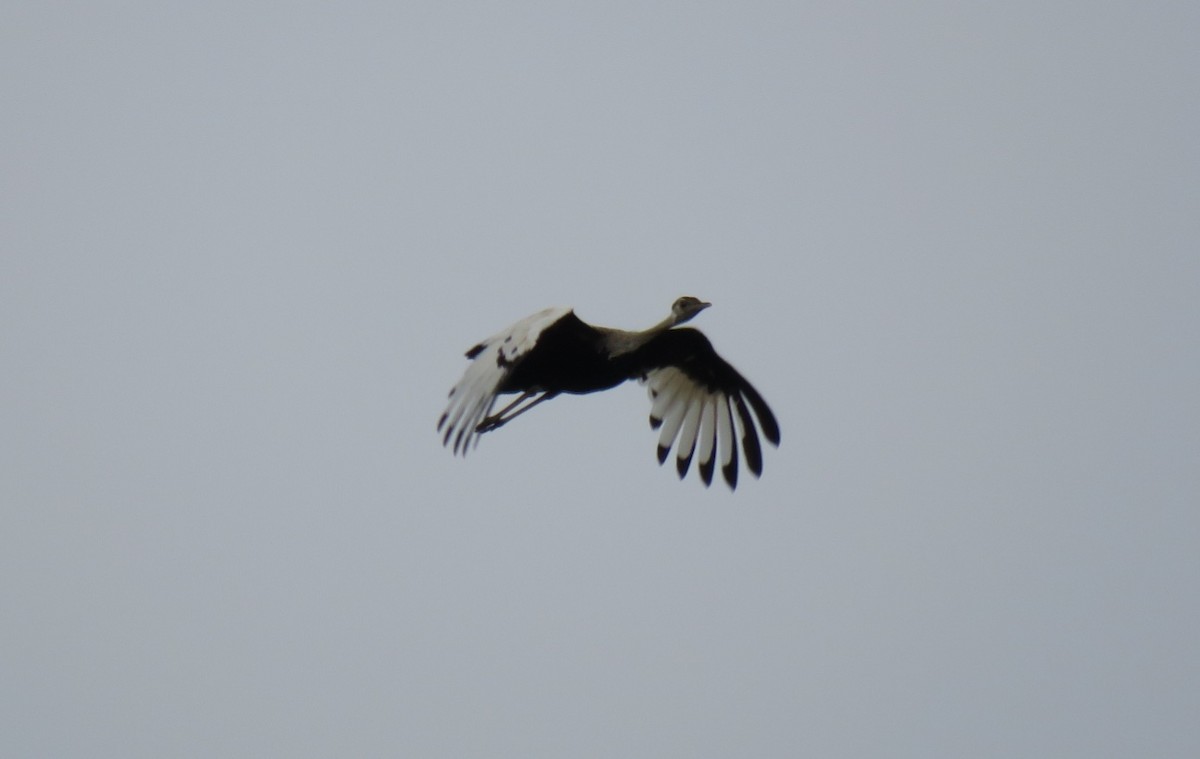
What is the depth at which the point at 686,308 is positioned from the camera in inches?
378

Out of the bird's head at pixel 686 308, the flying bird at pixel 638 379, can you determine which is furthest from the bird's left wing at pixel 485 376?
the bird's head at pixel 686 308

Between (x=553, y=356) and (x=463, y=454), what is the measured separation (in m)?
2.04

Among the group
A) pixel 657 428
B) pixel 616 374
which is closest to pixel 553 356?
pixel 616 374

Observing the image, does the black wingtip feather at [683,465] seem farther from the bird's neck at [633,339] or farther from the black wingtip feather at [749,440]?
the bird's neck at [633,339]

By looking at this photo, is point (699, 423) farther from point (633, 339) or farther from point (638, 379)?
point (633, 339)

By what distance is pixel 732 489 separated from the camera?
10867mm

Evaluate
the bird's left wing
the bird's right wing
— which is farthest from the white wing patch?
the bird's left wing

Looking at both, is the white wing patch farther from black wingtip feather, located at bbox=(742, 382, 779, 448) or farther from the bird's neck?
the bird's neck

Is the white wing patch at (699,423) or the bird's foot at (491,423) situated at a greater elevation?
the white wing patch at (699,423)

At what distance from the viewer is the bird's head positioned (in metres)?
9.60

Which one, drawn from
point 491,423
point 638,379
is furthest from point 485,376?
point 638,379

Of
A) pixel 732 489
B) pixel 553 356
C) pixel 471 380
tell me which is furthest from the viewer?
pixel 732 489

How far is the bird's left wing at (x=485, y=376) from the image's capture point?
812 cm

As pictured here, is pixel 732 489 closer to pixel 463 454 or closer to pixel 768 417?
pixel 768 417
